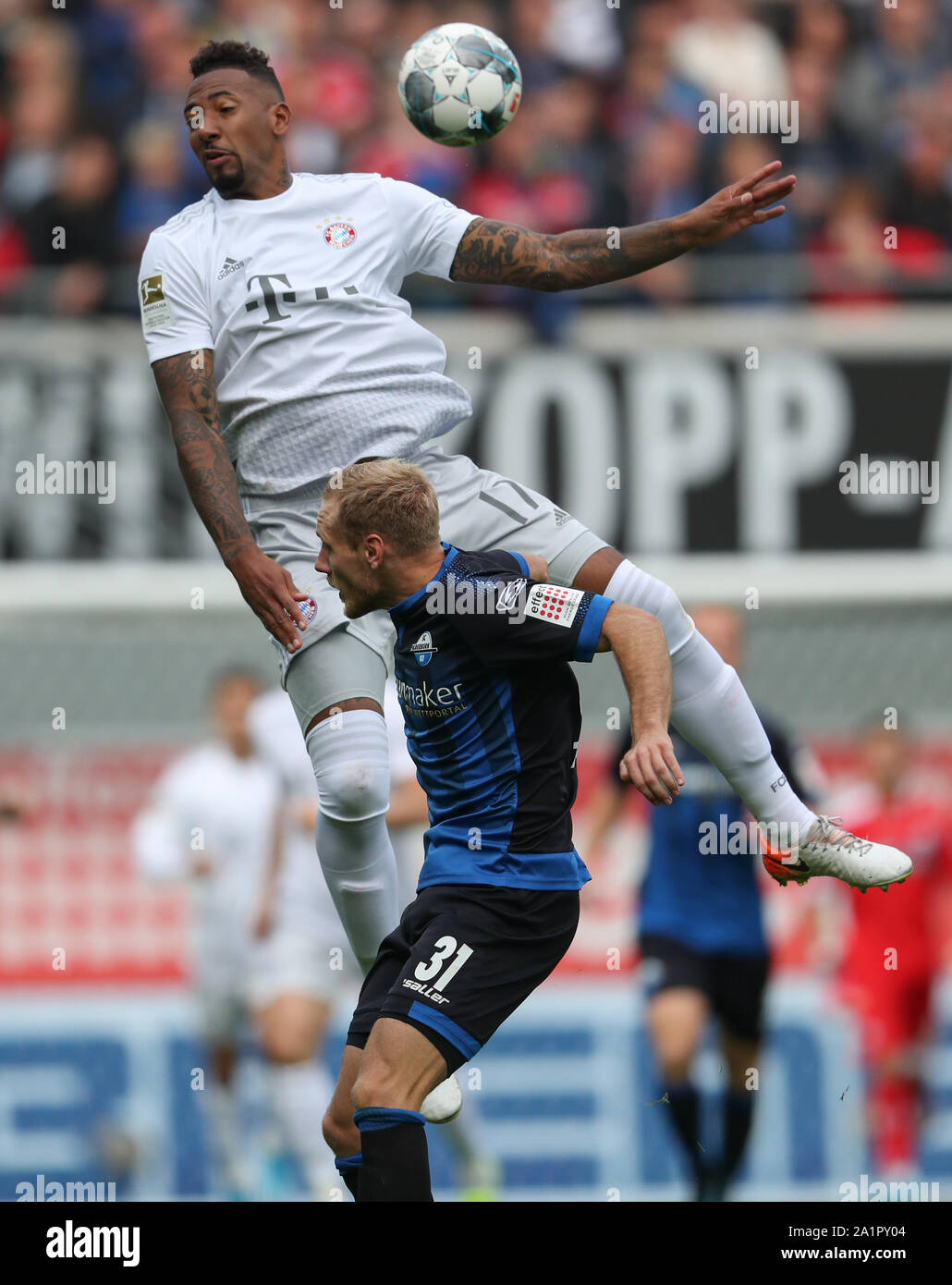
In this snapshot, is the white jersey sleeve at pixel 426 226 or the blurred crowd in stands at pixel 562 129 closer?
the white jersey sleeve at pixel 426 226

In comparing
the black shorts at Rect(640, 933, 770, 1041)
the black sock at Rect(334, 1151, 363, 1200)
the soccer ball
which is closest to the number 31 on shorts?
the black sock at Rect(334, 1151, 363, 1200)

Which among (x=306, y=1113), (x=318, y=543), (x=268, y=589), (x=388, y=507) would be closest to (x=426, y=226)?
(x=318, y=543)

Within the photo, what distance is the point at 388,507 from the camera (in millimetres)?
5262

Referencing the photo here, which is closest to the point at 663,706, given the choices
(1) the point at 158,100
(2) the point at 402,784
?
(2) the point at 402,784

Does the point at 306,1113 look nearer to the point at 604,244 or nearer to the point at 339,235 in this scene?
the point at 339,235

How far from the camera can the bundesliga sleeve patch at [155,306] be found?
18.7 ft

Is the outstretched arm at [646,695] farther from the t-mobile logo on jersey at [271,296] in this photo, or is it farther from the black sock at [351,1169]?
the black sock at [351,1169]

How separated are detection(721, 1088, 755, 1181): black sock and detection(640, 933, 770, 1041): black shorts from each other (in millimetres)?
271

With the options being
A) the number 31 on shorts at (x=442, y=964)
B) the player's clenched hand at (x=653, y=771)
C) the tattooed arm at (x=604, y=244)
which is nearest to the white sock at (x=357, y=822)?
the number 31 on shorts at (x=442, y=964)

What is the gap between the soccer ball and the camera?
597 centimetres

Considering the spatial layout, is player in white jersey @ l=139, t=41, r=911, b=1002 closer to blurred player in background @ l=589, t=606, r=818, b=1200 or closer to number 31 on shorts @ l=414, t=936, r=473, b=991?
number 31 on shorts @ l=414, t=936, r=473, b=991

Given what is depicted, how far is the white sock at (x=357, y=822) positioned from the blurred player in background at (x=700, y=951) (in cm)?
313

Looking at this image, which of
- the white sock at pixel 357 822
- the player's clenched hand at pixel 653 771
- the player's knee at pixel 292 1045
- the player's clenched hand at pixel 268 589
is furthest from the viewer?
the player's knee at pixel 292 1045

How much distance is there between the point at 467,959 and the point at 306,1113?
5.00 m
